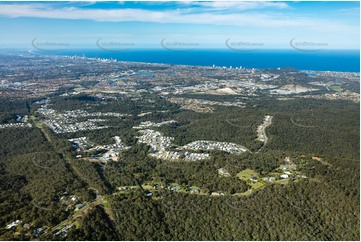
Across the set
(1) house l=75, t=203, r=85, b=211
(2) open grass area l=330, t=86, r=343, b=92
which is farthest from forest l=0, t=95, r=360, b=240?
(2) open grass area l=330, t=86, r=343, b=92

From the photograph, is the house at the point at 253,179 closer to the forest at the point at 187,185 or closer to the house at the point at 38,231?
the forest at the point at 187,185

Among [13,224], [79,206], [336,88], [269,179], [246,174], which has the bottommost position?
[13,224]

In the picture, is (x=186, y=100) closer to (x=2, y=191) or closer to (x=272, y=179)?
(x=272, y=179)

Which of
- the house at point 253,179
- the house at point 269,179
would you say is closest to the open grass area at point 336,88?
the house at point 269,179

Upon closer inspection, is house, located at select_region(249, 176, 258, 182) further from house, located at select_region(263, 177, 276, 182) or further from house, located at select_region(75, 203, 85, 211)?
house, located at select_region(75, 203, 85, 211)

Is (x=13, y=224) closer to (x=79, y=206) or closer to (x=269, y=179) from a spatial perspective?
(x=79, y=206)

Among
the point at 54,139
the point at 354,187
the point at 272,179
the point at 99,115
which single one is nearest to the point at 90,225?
the point at 272,179

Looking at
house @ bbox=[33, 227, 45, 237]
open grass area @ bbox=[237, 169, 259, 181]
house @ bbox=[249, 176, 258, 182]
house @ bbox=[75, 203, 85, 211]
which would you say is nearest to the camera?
house @ bbox=[33, 227, 45, 237]

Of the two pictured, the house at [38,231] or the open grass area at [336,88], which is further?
the open grass area at [336,88]

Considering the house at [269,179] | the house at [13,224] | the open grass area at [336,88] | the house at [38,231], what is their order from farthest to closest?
1. the open grass area at [336,88]
2. the house at [269,179]
3. the house at [13,224]
4. the house at [38,231]

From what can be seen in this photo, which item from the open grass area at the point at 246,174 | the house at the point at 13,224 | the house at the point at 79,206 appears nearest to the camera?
the house at the point at 13,224

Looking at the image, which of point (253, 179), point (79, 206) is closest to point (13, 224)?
point (79, 206)
